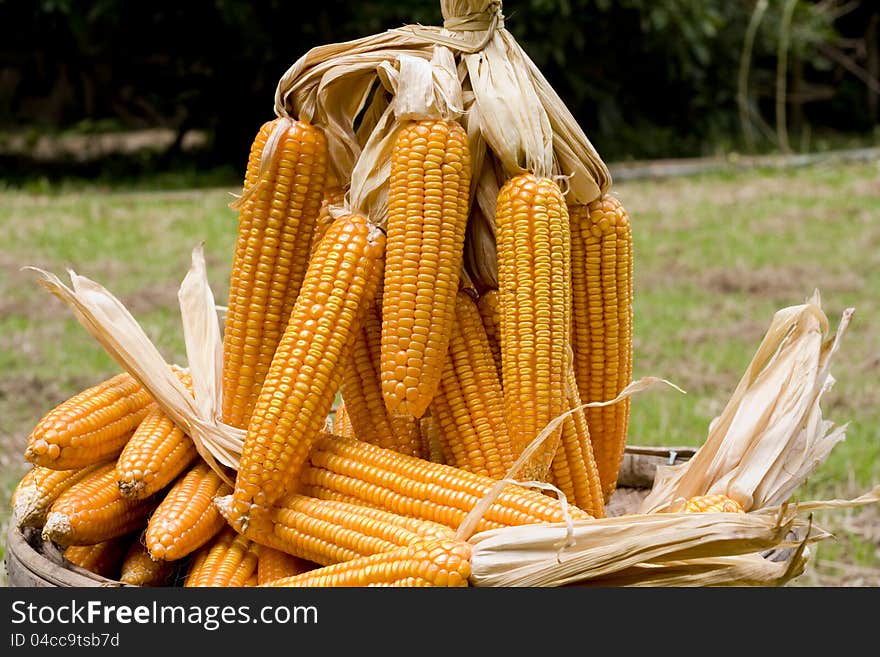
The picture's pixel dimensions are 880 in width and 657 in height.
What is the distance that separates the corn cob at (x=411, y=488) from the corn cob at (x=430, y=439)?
12cm

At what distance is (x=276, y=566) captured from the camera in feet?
5.80

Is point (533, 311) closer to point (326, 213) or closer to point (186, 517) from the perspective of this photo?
point (326, 213)

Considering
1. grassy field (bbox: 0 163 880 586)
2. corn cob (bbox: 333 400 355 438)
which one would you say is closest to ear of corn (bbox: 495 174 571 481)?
corn cob (bbox: 333 400 355 438)

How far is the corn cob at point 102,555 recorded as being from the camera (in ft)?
6.32

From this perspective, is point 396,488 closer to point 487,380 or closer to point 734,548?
point 487,380

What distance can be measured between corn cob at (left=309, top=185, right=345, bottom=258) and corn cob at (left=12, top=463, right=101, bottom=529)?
1.83 feet

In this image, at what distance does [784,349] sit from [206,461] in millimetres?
1032

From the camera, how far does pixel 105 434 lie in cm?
187

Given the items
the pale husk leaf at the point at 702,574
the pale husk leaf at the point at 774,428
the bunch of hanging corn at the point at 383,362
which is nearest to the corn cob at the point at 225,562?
the bunch of hanging corn at the point at 383,362

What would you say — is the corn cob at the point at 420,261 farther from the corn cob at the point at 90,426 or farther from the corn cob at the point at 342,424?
the corn cob at the point at 90,426

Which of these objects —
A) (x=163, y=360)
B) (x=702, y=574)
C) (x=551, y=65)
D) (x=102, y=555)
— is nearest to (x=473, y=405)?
(x=702, y=574)

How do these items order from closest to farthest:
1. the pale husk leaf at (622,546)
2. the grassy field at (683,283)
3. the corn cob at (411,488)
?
the pale husk leaf at (622,546), the corn cob at (411,488), the grassy field at (683,283)

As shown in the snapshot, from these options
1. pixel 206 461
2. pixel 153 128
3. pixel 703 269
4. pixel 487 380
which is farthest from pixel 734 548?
pixel 153 128

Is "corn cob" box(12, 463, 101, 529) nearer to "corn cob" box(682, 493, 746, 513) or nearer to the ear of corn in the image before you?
the ear of corn
